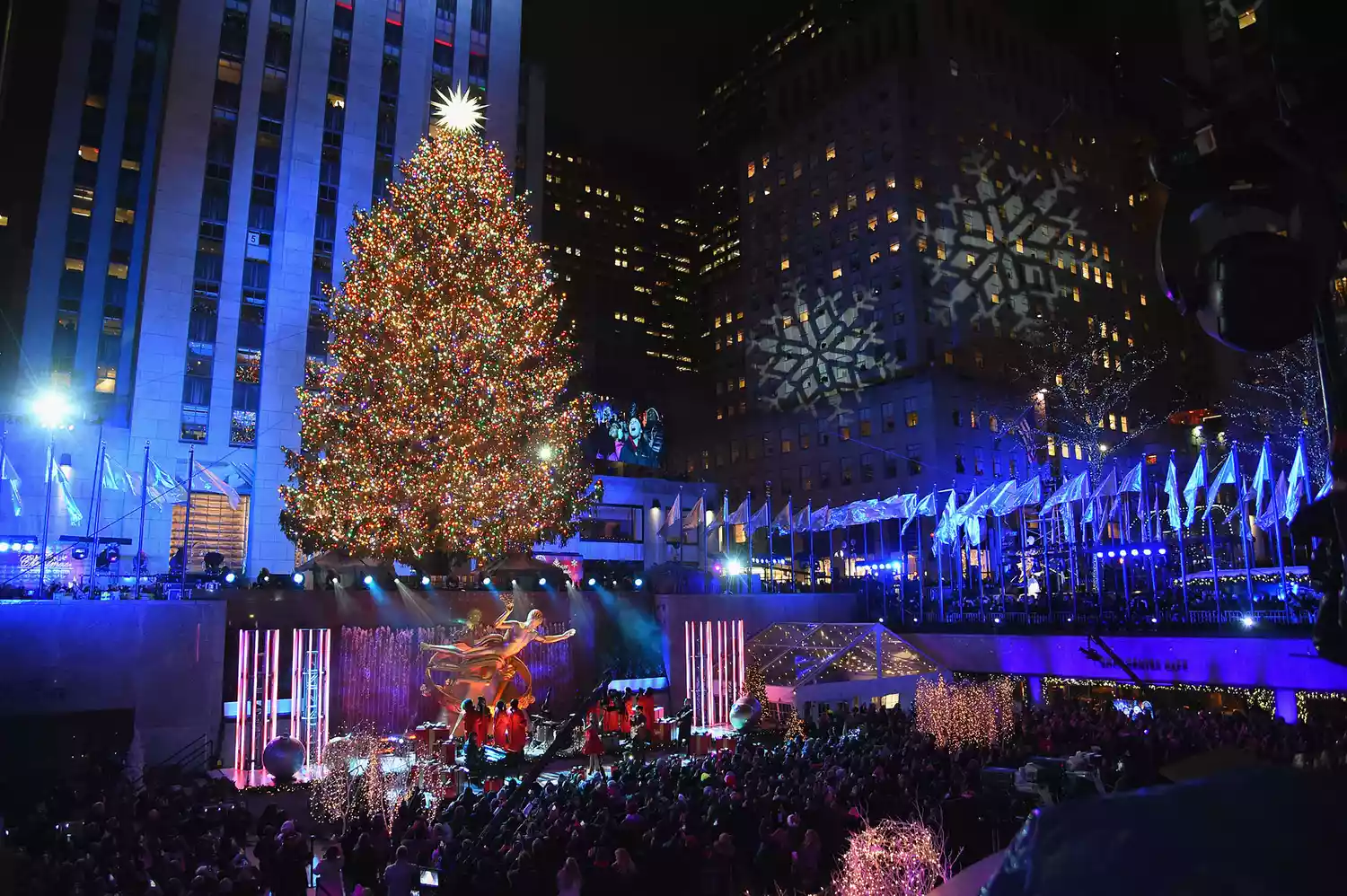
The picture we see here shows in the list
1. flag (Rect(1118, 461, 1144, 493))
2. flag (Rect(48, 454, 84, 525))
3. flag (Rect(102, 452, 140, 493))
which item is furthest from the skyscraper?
flag (Rect(1118, 461, 1144, 493))

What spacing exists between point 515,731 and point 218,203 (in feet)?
95.1

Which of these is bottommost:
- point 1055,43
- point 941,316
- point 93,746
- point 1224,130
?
point 93,746

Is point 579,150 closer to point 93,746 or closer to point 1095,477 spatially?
point 1095,477

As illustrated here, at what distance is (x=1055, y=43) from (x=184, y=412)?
71.7 m

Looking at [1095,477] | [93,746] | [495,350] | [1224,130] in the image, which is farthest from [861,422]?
[1224,130]

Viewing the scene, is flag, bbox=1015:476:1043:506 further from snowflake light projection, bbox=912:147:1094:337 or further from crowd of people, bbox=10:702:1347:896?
snowflake light projection, bbox=912:147:1094:337

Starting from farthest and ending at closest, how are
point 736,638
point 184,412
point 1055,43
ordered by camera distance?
point 1055,43 < point 184,412 < point 736,638

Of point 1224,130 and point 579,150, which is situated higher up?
point 579,150

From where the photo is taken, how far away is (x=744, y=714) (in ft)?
85.8

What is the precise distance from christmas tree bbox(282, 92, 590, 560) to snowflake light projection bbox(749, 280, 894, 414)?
137ft

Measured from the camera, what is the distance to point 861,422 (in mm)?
65438

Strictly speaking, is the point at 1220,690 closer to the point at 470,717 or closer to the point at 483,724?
the point at 483,724

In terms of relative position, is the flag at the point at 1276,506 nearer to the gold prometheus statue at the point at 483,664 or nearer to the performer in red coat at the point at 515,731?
the gold prometheus statue at the point at 483,664

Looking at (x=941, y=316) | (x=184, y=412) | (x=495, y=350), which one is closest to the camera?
(x=495, y=350)
